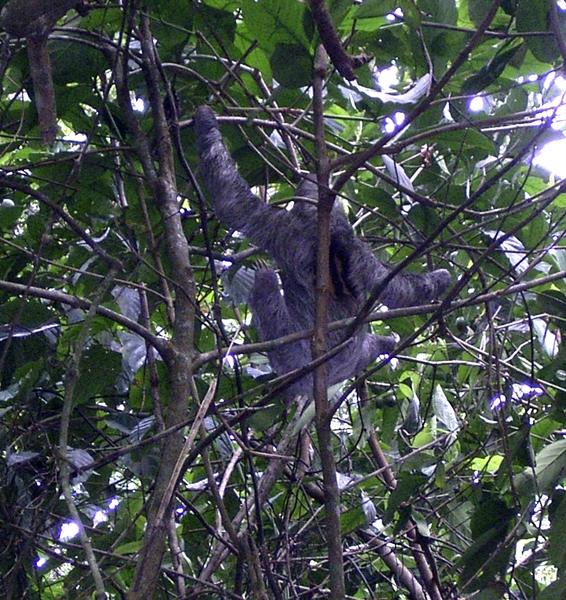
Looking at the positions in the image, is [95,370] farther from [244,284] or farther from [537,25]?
[537,25]

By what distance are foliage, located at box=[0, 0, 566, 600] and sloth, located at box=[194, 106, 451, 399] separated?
0.17 m

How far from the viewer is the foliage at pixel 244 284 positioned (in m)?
2.90

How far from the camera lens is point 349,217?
4.91 m

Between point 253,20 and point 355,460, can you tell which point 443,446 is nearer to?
point 355,460

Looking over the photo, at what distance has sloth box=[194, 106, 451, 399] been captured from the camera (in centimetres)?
423

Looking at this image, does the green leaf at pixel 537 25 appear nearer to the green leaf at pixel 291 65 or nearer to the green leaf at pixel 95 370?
the green leaf at pixel 291 65

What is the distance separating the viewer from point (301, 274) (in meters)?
4.66

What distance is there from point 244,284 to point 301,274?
557mm

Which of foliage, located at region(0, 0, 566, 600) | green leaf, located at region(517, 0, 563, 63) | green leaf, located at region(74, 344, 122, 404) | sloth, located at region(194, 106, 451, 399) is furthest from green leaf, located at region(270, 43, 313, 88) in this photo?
green leaf, located at region(74, 344, 122, 404)

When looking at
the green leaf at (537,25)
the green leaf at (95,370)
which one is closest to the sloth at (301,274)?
the green leaf at (95,370)

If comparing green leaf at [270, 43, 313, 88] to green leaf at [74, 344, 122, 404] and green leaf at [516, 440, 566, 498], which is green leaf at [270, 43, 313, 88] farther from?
green leaf at [516, 440, 566, 498]

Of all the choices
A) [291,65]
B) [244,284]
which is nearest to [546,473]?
[244,284]

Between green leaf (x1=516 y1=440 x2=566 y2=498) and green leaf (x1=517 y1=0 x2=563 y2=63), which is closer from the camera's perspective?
green leaf (x1=517 y1=0 x2=563 y2=63)

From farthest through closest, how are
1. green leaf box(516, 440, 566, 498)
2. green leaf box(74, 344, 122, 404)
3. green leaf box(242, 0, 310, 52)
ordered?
green leaf box(74, 344, 122, 404)
green leaf box(516, 440, 566, 498)
green leaf box(242, 0, 310, 52)
